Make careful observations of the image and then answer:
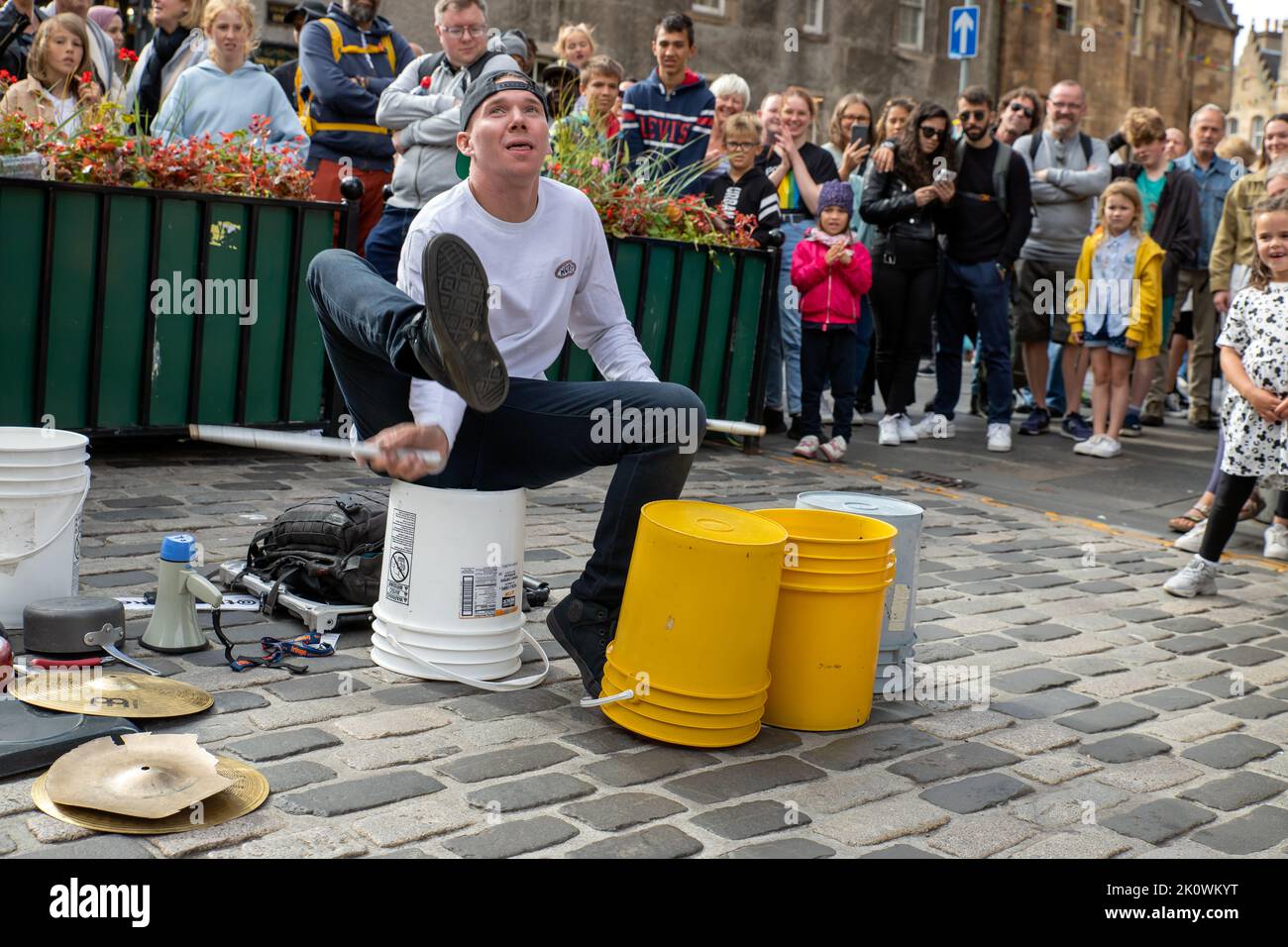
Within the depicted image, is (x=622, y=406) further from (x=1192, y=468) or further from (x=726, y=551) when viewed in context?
(x=1192, y=468)

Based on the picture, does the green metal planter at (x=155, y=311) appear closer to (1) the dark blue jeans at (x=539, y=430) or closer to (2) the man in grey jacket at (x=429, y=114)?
(2) the man in grey jacket at (x=429, y=114)

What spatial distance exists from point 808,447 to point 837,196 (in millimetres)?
1585

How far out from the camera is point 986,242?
9.61 meters

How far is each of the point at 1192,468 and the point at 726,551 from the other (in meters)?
6.61

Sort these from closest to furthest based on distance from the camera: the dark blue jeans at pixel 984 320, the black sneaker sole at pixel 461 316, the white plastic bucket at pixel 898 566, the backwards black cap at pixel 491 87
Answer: the black sneaker sole at pixel 461 316
the backwards black cap at pixel 491 87
the white plastic bucket at pixel 898 566
the dark blue jeans at pixel 984 320

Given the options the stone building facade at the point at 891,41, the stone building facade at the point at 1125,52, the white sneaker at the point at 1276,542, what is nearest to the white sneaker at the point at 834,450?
the white sneaker at the point at 1276,542

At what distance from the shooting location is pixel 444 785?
3402mm

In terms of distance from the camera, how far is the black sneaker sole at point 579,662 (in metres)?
4.12

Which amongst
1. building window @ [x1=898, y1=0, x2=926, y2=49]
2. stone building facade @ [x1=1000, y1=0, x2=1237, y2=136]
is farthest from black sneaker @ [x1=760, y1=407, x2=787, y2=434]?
stone building facade @ [x1=1000, y1=0, x2=1237, y2=136]

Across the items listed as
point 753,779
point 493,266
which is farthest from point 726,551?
point 493,266

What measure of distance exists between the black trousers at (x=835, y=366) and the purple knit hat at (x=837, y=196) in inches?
29.6

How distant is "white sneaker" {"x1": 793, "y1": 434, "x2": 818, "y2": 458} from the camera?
28.7 feet

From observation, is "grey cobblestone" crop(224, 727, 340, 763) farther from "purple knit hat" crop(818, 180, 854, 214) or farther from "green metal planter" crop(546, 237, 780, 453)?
"purple knit hat" crop(818, 180, 854, 214)

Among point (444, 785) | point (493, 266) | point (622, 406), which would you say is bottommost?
point (444, 785)
